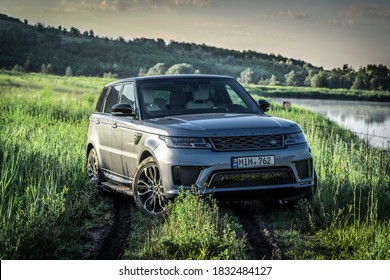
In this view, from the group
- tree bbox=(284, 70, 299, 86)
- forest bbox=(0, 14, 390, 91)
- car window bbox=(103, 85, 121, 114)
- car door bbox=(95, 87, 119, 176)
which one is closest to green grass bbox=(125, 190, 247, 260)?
car door bbox=(95, 87, 119, 176)

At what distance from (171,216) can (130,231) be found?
82cm

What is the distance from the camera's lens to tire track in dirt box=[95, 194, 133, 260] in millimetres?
7344

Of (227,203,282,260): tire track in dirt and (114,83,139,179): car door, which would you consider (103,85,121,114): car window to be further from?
(227,203,282,260): tire track in dirt

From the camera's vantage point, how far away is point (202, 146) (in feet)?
26.4

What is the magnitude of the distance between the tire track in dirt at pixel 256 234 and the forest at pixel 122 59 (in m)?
33.6

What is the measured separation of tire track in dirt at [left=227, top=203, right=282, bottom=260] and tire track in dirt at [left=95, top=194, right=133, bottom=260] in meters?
1.35

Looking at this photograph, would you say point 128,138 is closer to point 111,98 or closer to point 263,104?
point 111,98

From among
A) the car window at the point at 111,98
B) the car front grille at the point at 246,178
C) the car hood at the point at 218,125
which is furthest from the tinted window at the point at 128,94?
the car front grille at the point at 246,178

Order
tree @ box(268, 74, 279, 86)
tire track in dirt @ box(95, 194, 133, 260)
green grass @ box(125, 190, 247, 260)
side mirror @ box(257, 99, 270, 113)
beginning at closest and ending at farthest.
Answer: green grass @ box(125, 190, 247, 260) < tire track in dirt @ box(95, 194, 133, 260) < side mirror @ box(257, 99, 270, 113) < tree @ box(268, 74, 279, 86)

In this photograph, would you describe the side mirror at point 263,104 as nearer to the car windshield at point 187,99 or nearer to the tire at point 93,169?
the car windshield at point 187,99

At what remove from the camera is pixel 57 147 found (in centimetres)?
1130

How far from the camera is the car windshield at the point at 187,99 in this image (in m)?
9.37
